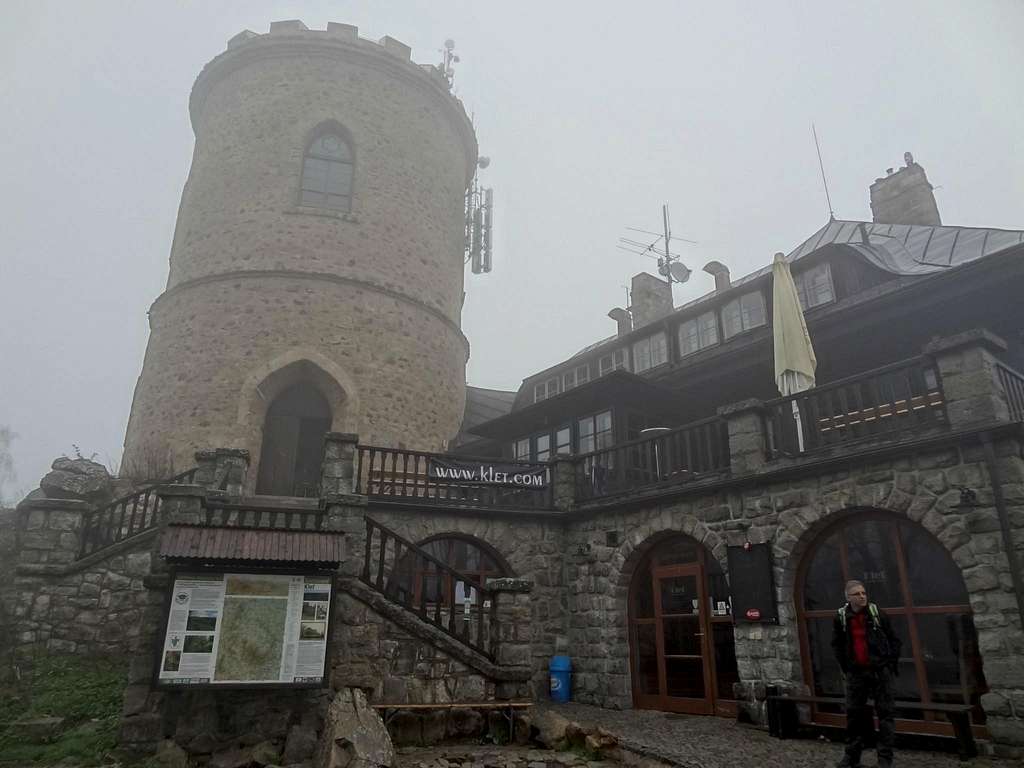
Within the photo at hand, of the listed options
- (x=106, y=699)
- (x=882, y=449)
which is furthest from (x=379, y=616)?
(x=882, y=449)

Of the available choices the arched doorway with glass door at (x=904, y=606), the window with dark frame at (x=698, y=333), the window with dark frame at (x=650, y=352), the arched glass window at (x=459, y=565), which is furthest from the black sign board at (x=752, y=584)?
the window with dark frame at (x=650, y=352)

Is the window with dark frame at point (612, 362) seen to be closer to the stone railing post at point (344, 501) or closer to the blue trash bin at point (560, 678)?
the blue trash bin at point (560, 678)

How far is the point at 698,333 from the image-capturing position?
16.1 metres

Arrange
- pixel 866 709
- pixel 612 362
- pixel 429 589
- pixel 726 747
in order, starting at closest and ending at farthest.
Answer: pixel 866 709 < pixel 726 747 < pixel 429 589 < pixel 612 362

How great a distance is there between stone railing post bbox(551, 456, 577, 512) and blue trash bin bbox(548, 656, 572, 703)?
251 cm

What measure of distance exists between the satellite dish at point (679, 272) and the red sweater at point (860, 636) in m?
17.5

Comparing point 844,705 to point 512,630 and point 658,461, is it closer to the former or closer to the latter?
point 512,630

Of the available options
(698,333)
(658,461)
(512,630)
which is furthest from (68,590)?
(698,333)

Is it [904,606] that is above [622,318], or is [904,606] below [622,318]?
below

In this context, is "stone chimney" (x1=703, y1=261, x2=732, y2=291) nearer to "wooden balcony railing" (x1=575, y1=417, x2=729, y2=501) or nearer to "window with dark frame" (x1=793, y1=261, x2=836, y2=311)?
"window with dark frame" (x1=793, y1=261, x2=836, y2=311)

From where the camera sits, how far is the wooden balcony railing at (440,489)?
1183 cm

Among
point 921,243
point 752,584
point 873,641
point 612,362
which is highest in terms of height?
point 921,243

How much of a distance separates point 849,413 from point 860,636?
3.81m

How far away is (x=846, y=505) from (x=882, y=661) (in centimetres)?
282
